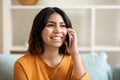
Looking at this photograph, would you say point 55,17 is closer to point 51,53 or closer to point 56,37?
point 56,37

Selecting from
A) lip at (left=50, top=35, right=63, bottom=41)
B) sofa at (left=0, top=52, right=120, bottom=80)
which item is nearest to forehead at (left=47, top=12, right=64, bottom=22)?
lip at (left=50, top=35, right=63, bottom=41)

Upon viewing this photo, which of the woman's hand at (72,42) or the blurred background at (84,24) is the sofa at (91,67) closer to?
the woman's hand at (72,42)

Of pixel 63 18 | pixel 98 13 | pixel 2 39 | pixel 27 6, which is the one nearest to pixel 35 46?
pixel 63 18

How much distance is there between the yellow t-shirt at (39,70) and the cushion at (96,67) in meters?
0.18

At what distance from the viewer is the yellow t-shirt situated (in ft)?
4.87

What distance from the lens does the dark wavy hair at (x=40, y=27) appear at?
4.87 ft

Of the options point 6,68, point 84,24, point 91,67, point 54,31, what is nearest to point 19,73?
point 6,68

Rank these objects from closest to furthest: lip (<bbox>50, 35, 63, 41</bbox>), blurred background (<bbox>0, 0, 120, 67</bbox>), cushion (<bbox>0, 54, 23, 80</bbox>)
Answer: lip (<bbox>50, 35, 63, 41</bbox>)
cushion (<bbox>0, 54, 23, 80</bbox>)
blurred background (<bbox>0, 0, 120, 67</bbox>)

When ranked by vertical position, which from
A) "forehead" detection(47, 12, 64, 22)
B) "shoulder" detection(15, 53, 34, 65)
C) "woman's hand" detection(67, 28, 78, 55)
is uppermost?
"forehead" detection(47, 12, 64, 22)

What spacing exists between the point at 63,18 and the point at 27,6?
104cm

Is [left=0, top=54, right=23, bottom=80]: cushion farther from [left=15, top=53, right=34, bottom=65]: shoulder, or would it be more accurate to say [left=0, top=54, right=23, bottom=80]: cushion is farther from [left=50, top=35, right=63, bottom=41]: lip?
[left=50, top=35, right=63, bottom=41]: lip

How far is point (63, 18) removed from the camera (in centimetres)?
151

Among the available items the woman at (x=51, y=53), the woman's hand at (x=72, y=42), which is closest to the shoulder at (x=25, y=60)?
the woman at (x=51, y=53)

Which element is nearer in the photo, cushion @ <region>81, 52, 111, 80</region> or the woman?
the woman
